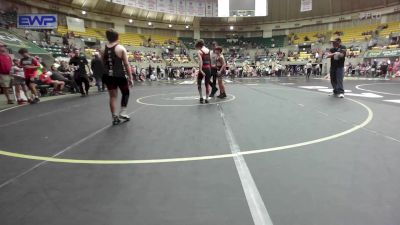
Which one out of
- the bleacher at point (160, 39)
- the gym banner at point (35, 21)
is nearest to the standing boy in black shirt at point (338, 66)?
the gym banner at point (35, 21)

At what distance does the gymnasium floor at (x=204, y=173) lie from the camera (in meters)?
1.91

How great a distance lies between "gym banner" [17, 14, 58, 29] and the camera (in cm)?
1914

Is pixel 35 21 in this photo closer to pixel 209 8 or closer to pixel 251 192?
pixel 251 192

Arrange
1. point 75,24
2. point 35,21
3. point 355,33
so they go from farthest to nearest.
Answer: point 355,33 → point 75,24 → point 35,21

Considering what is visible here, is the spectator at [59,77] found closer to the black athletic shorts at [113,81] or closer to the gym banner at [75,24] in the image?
the black athletic shorts at [113,81]

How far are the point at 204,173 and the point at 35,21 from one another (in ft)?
68.4

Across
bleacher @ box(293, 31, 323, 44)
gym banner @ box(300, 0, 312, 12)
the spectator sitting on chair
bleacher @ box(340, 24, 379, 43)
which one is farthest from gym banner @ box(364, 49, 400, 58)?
the spectator sitting on chair

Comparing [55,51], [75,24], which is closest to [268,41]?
[75,24]

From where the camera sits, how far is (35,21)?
19625 mm

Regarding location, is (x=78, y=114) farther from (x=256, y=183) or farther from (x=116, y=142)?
(x=256, y=183)

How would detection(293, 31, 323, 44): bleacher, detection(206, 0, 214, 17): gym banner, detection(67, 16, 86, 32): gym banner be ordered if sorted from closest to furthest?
detection(67, 16, 86, 32): gym banner → detection(293, 31, 323, 44): bleacher → detection(206, 0, 214, 17): gym banner

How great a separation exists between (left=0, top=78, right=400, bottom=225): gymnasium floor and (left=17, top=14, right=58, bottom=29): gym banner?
16458mm

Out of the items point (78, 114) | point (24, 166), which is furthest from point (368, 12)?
point (24, 166)

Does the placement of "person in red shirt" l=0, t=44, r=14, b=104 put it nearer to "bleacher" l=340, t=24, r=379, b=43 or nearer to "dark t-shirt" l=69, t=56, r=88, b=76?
"dark t-shirt" l=69, t=56, r=88, b=76
